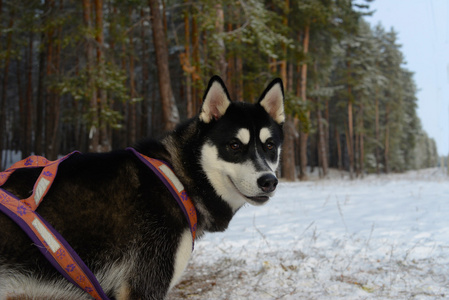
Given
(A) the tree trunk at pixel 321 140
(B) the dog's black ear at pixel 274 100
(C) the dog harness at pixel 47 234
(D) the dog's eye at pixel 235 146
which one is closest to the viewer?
(C) the dog harness at pixel 47 234

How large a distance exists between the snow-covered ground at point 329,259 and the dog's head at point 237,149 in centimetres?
152

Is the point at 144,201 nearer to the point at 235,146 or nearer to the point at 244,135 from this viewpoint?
the point at 235,146

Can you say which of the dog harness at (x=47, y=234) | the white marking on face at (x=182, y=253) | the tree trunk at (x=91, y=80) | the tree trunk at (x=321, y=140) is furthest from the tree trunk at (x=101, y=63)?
the tree trunk at (x=321, y=140)

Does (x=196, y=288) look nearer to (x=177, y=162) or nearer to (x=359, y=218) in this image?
(x=177, y=162)

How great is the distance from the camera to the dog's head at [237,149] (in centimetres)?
282

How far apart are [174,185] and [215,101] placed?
2.97ft

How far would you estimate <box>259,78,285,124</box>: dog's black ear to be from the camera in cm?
333

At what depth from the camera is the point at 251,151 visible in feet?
9.84

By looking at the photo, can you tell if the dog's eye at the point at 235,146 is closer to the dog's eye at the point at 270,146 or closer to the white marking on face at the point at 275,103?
the dog's eye at the point at 270,146

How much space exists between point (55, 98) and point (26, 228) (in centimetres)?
1976

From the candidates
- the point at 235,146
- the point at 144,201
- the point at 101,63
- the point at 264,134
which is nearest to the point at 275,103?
the point at 264,134

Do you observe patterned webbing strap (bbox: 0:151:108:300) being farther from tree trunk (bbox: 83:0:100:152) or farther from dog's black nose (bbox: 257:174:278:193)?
tree trunk (bbox: 83:0:100:152)

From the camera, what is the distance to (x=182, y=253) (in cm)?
265

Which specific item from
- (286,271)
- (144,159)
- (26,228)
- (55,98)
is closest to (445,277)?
(286,271)
